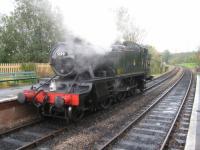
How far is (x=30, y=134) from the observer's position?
7.24m

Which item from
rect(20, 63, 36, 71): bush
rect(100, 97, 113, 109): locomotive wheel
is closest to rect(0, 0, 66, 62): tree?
rect(20, 63, 36, 71): bush

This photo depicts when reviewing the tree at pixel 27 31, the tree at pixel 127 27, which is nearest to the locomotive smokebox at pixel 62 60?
the tree at pixel 27 31

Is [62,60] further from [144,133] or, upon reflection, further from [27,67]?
[27,67]

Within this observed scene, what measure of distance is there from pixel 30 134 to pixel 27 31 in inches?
687

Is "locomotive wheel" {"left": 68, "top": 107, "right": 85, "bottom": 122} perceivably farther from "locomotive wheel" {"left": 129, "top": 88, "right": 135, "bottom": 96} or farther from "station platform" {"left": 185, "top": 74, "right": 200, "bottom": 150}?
"locomotive wheel" {"left": 129, "top": 88, "right": 135, "bottom": 96}

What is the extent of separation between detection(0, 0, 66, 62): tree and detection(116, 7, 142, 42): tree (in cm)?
614

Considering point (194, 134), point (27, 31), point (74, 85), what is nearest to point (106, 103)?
point (74, 85)

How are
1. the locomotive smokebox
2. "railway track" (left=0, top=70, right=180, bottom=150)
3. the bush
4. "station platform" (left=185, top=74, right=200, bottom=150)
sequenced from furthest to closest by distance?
the bush
the locomotive smokebox
"railway track" (left=0, top=70, right=180, bottom=150)
"station platform" (left=185, top=74, right=200, bottom=150)

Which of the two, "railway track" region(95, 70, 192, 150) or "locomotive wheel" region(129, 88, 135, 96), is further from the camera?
"locomotive wheel" region(129, 88, 135, 96)

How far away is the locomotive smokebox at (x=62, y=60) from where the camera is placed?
8.15 metres

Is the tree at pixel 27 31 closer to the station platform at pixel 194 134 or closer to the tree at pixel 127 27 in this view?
the tree at pixel 127 27

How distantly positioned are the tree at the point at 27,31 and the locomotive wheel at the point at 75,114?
1510cm

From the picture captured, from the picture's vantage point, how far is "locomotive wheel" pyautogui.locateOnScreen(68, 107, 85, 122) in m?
7.44

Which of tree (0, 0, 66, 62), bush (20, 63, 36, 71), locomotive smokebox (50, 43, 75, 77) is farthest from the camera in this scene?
tree (0, 0, 66, 62)
